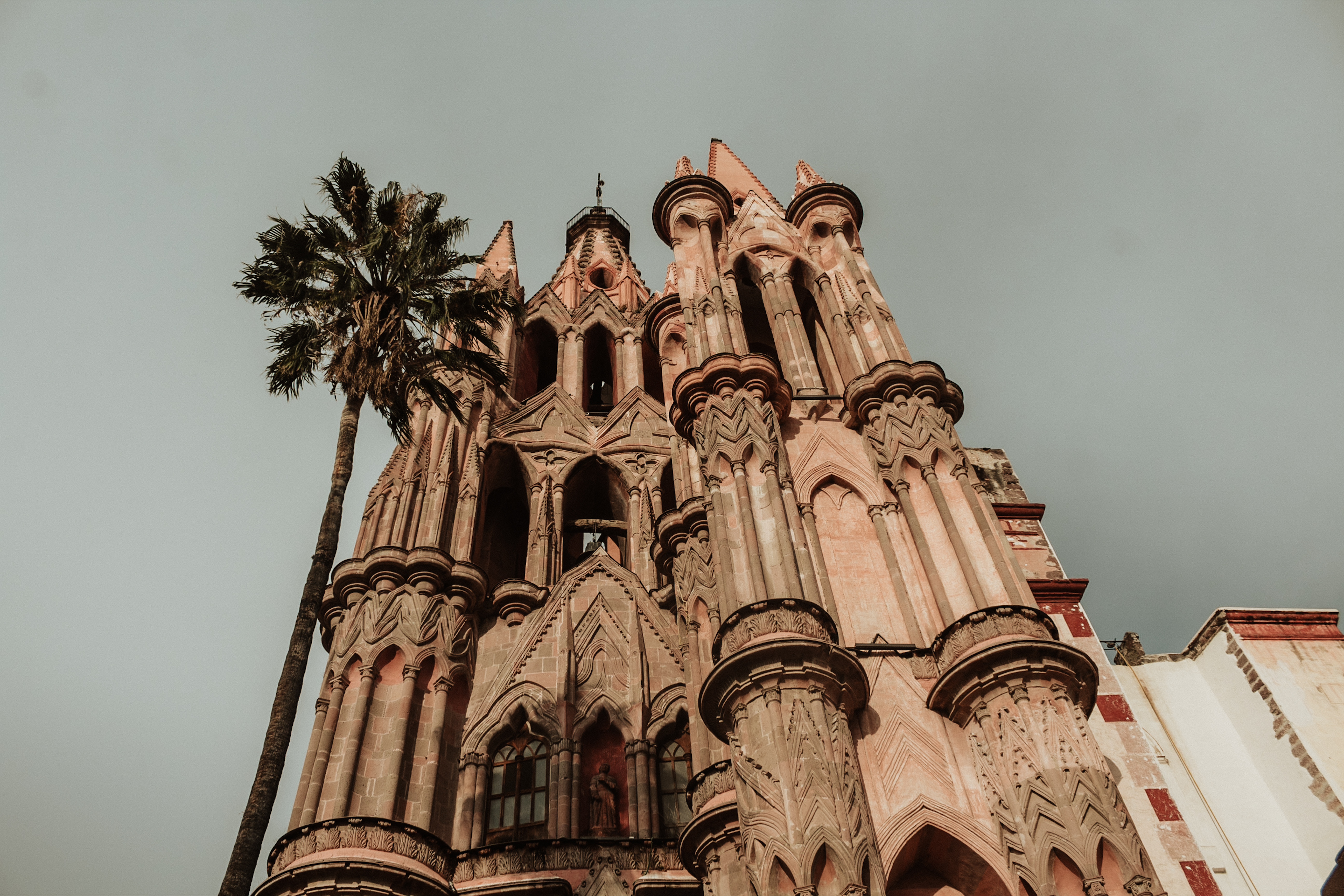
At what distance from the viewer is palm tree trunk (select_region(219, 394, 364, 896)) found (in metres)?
12.4

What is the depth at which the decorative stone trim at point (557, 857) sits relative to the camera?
1841cm

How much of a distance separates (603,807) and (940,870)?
769 cm

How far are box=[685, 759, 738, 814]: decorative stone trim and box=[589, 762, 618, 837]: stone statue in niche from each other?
141 inches

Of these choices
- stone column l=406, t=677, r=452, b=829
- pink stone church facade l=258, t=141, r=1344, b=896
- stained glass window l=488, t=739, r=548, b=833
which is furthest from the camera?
stained glass window l=488, t=739, r=548, b=833

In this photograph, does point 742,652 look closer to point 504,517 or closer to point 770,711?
point 770,711

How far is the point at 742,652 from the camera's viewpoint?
46.1ft

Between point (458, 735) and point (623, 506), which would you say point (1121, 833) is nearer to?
point (458, 735)

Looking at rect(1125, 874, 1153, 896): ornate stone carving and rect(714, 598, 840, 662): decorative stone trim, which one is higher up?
rect(714, 598, 840, 662): decorative stone trim

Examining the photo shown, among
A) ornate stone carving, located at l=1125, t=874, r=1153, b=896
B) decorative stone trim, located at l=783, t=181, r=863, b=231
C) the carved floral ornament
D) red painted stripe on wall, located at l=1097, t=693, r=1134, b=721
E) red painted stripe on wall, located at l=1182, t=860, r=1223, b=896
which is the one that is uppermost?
decorative stone trim, located at l=783, t=181, r=863, b=231

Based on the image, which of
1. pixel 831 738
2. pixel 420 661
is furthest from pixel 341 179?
pixel 831 738

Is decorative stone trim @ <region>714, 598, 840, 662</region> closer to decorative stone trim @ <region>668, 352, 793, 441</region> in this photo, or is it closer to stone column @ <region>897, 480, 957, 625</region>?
stone column @ <region>897, 480, 957, 625</region>

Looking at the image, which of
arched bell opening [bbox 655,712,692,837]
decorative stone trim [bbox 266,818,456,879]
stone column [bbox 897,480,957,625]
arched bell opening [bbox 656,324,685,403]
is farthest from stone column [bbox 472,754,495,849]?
arched bell opening [bbox 656,324,685,403]

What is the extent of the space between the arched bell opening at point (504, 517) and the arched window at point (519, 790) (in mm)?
5991

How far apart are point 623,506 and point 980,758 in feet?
51.8
